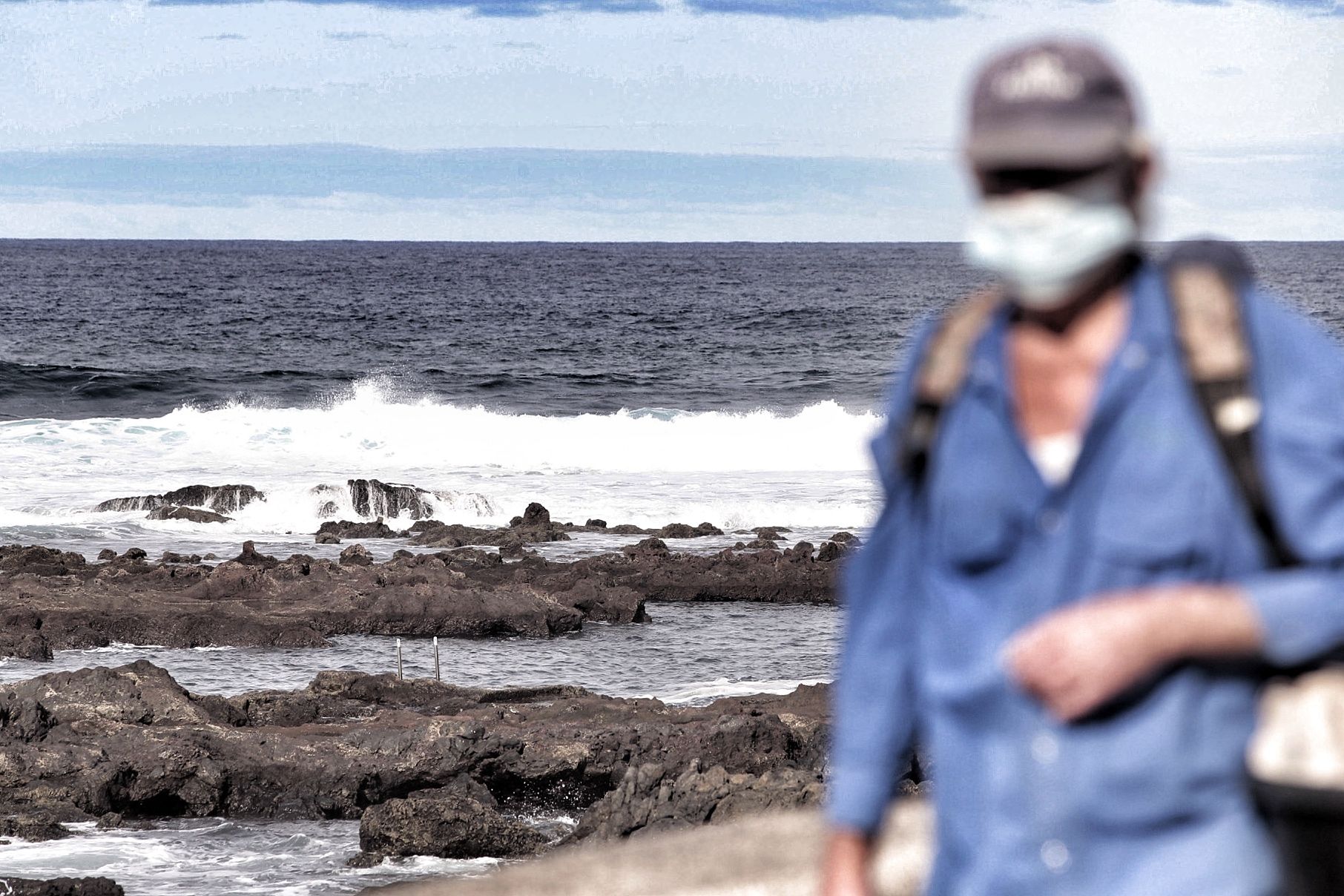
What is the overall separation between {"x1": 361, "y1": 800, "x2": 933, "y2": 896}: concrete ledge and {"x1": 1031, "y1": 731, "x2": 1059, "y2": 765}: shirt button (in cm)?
68

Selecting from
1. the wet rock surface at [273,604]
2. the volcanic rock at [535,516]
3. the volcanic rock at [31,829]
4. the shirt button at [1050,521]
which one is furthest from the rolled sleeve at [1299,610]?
the volcanic rock at [535,516]

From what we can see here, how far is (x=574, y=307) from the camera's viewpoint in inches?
3243

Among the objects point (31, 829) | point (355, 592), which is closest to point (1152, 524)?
point (31, 829)

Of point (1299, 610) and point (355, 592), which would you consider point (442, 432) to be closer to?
point (355, 592)

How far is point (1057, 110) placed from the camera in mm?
1513

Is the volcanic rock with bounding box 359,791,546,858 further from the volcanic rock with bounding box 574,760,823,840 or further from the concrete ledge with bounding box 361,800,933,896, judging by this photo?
the concrete ledge with bounding box 361,800,933,896

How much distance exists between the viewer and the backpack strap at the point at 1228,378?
1.45 m

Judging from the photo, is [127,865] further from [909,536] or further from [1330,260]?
[1330,260]

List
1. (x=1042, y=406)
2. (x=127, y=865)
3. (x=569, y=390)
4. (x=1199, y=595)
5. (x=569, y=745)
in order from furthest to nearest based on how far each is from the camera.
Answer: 1. (x=569, y=390)
2. (x=569, y=745)
3. (x=127, y=865)
4. (x=1042, y=406)
5. (x=1199, y=595)

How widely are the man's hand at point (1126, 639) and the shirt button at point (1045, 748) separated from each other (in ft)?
0.14

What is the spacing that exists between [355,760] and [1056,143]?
8349 mm

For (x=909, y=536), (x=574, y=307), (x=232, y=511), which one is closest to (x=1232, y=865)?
(x=909, y=536)

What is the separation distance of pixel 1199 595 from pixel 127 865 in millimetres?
7732

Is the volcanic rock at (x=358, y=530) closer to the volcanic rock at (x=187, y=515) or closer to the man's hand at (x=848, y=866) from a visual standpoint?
the volcanic rock at (x=187, y=515)
